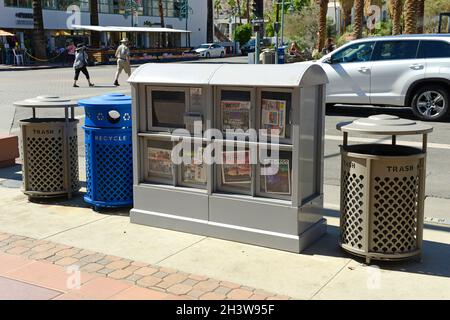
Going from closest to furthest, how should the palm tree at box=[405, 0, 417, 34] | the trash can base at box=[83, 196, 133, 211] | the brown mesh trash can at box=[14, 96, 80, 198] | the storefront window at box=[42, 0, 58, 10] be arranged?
the trash can base at box=[83, 196, 133, 211], the brown mesh trash can at box=[14, 96, 80, 198], the palm tree at box=[405, 0, 417, 34], the storefront window at box=[42, 0, 58, 10]

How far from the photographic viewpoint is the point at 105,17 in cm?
5762

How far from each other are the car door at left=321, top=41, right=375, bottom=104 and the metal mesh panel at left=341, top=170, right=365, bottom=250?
8819 millimetres

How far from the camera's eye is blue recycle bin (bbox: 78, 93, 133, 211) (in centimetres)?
629

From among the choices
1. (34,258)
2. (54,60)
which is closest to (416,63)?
(34,258)

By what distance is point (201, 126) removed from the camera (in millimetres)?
5555

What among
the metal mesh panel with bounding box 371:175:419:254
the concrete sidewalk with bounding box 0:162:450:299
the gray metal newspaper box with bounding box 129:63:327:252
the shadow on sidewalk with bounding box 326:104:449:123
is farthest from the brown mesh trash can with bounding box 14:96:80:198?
the shadow on sidewalk with bounding box 326:104:449:123

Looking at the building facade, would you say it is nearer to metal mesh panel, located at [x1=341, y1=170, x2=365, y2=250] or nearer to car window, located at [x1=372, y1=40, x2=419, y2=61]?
car window, located at [x1=372, y1=40, x2=419, y2=61]

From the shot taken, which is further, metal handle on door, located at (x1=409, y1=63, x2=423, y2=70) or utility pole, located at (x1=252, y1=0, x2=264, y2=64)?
utility pole, located at (x1=252, y1=0, x2=264, y2=64)

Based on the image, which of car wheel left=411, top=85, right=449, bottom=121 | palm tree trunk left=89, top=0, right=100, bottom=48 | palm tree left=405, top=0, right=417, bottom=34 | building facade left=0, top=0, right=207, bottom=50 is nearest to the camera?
car wheel left=411, top=85, right=449, bottom=121

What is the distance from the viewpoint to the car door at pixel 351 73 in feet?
43.8

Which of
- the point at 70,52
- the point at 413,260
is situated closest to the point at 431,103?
the point at 413,260

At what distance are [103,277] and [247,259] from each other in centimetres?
122
